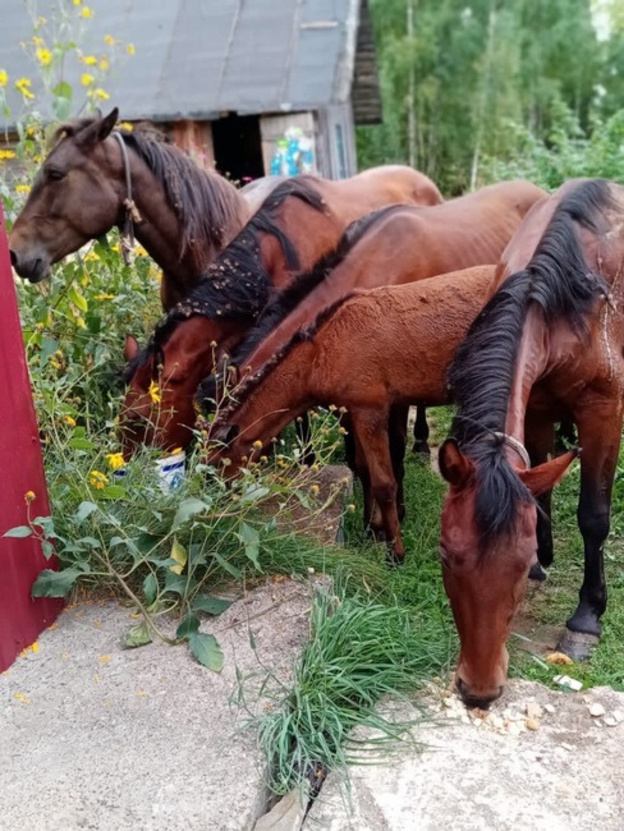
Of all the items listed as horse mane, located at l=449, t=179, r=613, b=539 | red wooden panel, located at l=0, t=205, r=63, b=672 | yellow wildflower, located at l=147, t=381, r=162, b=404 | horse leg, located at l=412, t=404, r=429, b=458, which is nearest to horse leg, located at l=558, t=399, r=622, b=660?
horse mane, located at l=449, t=179, r=613, b=539

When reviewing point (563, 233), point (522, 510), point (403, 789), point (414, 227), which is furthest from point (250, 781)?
point (414, 227)

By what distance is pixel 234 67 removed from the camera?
38.7 feet

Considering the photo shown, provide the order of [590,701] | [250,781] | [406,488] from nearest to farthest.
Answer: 1. [250,781]
2. [590,701]
3. [406,488]

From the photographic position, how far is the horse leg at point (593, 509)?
3.30 metres

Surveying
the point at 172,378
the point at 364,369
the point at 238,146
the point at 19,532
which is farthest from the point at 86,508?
the point at 238,146

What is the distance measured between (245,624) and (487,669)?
997mm

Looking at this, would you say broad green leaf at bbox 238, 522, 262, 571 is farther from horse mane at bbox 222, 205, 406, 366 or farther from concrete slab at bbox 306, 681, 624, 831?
horse mane at bbox 222, 205, 406, 366

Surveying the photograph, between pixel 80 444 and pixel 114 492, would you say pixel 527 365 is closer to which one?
pixel 114 492

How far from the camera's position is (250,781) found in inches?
95.0

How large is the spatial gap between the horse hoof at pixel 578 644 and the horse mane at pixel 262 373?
1751 millimetres

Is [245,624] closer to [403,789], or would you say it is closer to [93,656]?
[93,656]

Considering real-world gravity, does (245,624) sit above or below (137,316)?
below

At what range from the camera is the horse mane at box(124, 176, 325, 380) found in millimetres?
4324

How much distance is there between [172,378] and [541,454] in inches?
73.6
